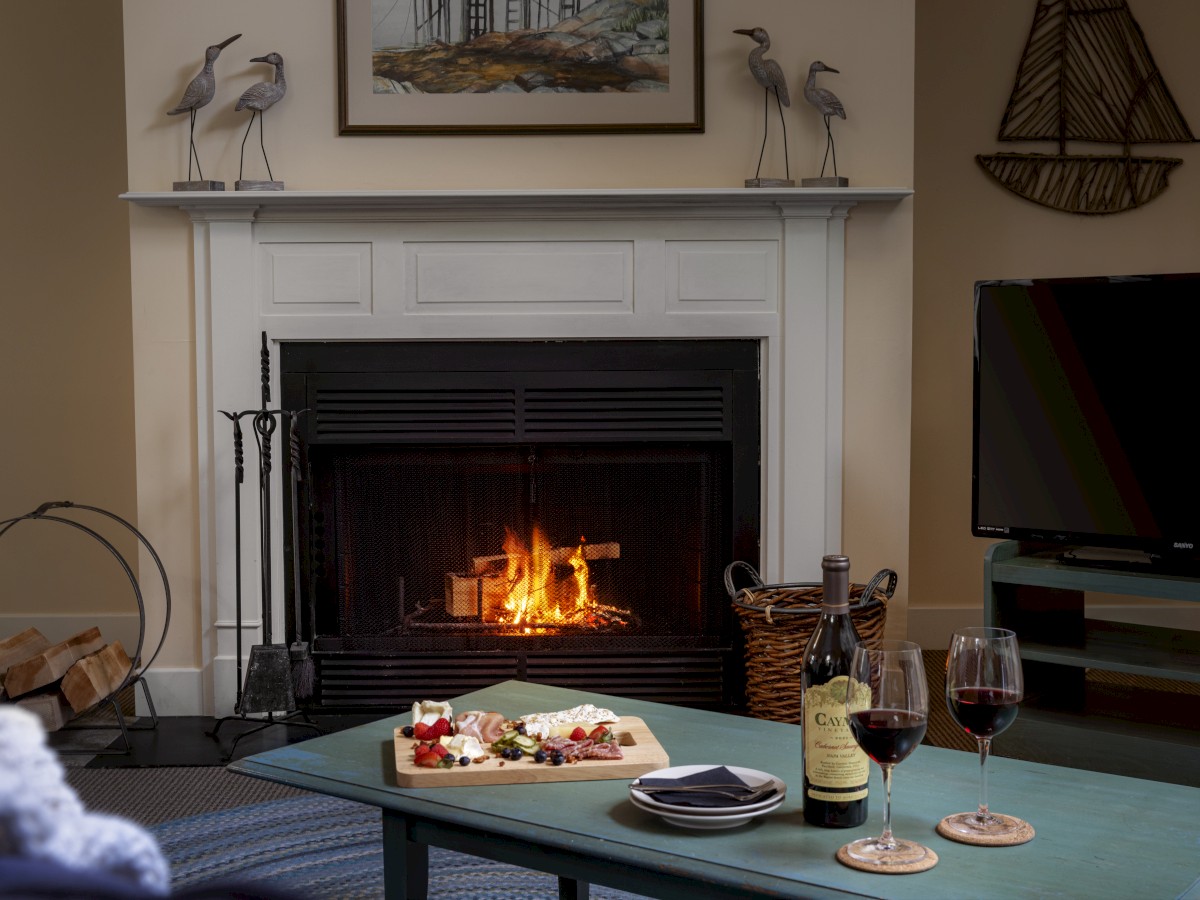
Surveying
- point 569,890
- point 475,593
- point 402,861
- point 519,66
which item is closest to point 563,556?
point 475,593

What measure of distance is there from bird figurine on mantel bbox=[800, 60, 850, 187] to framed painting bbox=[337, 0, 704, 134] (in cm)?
31

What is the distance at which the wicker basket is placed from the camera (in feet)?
10.2

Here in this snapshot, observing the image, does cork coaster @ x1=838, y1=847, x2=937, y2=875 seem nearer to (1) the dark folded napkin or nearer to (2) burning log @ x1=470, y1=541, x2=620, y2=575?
(1) the dark folded napkin

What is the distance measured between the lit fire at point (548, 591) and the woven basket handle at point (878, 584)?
0.77 m

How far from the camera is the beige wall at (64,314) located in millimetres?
4176

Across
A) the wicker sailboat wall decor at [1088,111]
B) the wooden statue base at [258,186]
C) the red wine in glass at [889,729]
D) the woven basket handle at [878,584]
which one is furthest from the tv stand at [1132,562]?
the wooden statue base at [258,186]

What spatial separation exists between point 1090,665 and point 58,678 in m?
2.69

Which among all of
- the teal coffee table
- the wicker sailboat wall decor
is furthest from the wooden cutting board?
the wicker sailboat wall decor

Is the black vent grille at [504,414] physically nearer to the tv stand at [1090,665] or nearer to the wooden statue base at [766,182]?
the wooden statue base at [766,182]

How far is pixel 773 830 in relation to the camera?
4.62ft

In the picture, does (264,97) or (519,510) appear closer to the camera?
(264,97)

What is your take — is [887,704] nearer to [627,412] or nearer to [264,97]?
[627,412]

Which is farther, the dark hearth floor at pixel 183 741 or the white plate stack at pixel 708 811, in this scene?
the dark hearth floor at pixel 183 741

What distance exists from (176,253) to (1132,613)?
3488 mm
